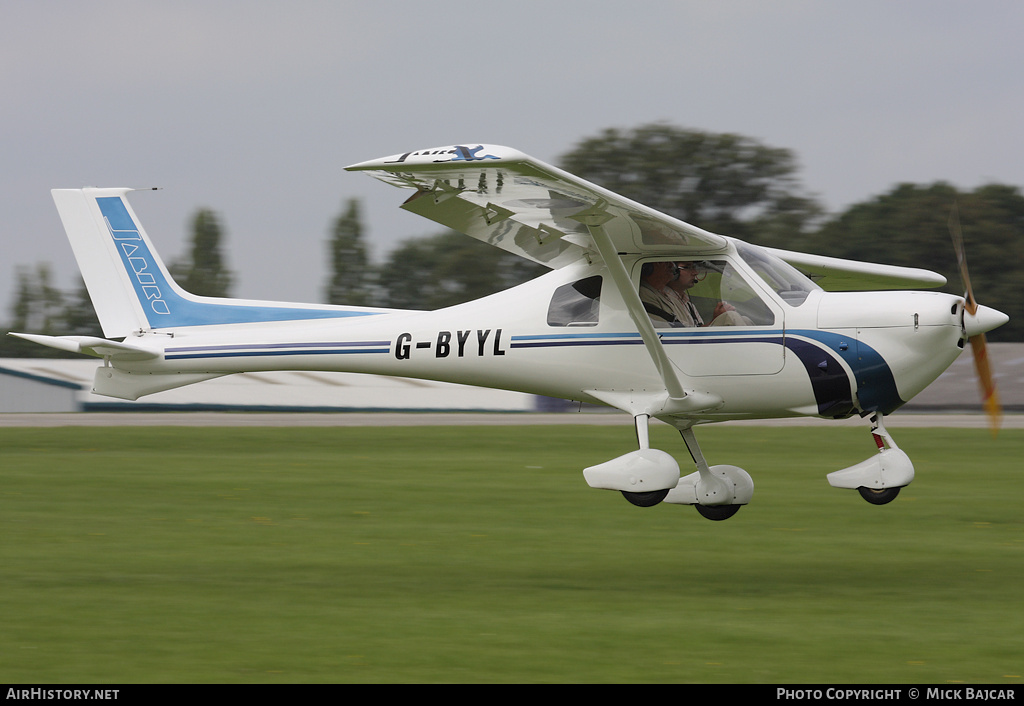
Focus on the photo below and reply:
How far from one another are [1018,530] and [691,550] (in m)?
3.67

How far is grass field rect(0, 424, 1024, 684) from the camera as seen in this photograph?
253 inches

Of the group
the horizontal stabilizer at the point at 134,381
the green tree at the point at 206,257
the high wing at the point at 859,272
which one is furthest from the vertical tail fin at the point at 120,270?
the green tree at the point at 206,257

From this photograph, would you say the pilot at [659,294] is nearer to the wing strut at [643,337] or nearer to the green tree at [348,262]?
the wing strut at [643,337]

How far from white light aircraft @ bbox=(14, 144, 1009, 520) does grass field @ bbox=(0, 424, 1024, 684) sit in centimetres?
98

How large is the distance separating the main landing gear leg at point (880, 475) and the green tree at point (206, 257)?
2992 inches

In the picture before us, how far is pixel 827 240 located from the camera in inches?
2276

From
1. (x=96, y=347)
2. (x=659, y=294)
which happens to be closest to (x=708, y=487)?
(x=659, y=294)

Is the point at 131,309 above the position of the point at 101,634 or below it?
above

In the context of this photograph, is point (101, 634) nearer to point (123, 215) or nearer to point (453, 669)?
point (453, 669)

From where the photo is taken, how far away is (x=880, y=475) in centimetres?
1030

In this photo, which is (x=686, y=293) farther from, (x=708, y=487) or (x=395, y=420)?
(x=395, y=420)

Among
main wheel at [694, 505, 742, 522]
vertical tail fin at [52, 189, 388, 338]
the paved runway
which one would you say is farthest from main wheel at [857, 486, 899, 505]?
the paved runway

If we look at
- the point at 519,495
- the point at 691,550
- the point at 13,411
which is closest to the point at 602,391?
the point at 691,550

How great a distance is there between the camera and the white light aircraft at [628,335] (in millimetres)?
9688
